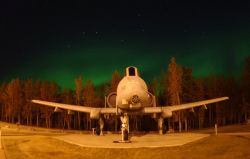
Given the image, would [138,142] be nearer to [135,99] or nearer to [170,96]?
[135,99]

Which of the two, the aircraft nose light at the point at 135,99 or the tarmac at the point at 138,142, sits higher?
the aircraft nose light at the point at 135,99

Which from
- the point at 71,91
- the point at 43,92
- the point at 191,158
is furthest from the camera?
the point at 71,91

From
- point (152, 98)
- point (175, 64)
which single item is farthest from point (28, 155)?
point (175, 64)

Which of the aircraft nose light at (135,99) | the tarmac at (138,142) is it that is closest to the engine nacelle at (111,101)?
the tarmac at (138,142)

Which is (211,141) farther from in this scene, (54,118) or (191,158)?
(54,118)

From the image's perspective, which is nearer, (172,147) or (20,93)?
(172,147)

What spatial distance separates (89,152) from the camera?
20.0m

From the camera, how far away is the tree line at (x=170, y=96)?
7244 cm

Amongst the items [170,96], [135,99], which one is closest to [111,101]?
[135,99]

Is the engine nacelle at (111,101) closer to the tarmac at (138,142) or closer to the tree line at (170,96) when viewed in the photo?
the tarmac at (138,142)

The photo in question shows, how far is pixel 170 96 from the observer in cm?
7762

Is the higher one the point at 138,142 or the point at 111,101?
the point at 111,101

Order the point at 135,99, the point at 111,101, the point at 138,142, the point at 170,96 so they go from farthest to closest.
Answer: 1. the point at 170,96
2. the point at 111,101
3. the point at 135,99
4. the point at 138,142

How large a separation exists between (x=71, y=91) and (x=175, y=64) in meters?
55.6
